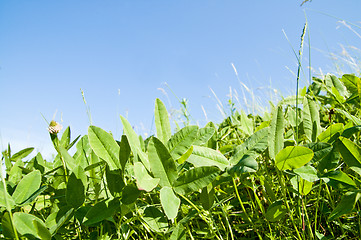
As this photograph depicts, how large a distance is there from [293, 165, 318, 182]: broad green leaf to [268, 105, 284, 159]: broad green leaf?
7 cm

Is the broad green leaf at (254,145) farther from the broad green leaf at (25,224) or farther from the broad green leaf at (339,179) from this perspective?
the broad green leaf at (25,224)

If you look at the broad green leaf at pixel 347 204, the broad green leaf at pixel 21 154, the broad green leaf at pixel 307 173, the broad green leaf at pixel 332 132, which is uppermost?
the broad green leaf at pixel 21 154

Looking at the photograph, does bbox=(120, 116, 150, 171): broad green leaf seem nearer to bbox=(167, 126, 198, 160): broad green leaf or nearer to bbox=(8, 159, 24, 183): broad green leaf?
bbox=(167, 126, 198, 160): broad green leaf

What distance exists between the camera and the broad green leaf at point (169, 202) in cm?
58

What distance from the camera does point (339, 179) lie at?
716 millimetres

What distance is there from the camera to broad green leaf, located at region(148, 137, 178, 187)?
625 millimetres

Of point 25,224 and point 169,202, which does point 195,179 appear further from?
point 25,224

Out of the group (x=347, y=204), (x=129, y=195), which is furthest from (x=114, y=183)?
(x=347, y=204)

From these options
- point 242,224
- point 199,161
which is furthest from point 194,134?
point 242,224

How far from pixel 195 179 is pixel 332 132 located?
44 centimetres

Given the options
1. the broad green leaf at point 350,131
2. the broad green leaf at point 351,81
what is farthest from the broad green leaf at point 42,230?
the broad green leaf at point 351,81

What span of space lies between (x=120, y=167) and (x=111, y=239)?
21cm

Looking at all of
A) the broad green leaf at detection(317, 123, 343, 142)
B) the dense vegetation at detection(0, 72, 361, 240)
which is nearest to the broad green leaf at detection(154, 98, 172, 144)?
the dense vegetation at detection(0, 72, 361, 240)

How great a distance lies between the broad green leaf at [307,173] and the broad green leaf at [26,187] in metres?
0.68
